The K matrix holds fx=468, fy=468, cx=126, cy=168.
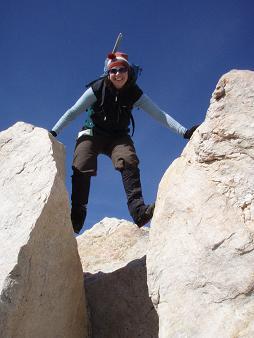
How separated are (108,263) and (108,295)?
1773mm

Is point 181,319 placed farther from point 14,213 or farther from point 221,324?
point 14,213

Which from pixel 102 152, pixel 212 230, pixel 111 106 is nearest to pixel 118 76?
pixel 111 106

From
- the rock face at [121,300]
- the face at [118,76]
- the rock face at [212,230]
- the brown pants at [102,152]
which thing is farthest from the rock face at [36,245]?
the face at [118,76]

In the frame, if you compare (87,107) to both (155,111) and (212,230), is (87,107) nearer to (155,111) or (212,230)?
(155,111)

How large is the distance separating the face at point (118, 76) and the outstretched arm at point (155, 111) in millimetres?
506

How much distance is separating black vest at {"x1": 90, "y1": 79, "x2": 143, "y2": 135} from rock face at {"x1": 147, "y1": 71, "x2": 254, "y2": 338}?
2338 mm

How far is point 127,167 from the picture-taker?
8.39 meters

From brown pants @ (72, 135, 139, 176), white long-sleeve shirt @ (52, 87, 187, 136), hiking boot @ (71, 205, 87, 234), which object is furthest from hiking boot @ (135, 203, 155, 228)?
white long-sleeve shirt @ (52, 87, 187, 136)

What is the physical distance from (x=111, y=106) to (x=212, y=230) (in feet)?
12.7

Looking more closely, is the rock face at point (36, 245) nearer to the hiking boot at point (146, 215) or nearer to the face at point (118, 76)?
the hiking boot at point (146, 215)

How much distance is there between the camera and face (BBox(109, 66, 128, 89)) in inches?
337

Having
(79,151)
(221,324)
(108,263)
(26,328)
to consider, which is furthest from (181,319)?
(108,263)

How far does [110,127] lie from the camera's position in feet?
29.3

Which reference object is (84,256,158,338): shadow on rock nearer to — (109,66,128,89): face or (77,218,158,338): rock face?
(77,218,158,338): rock face
